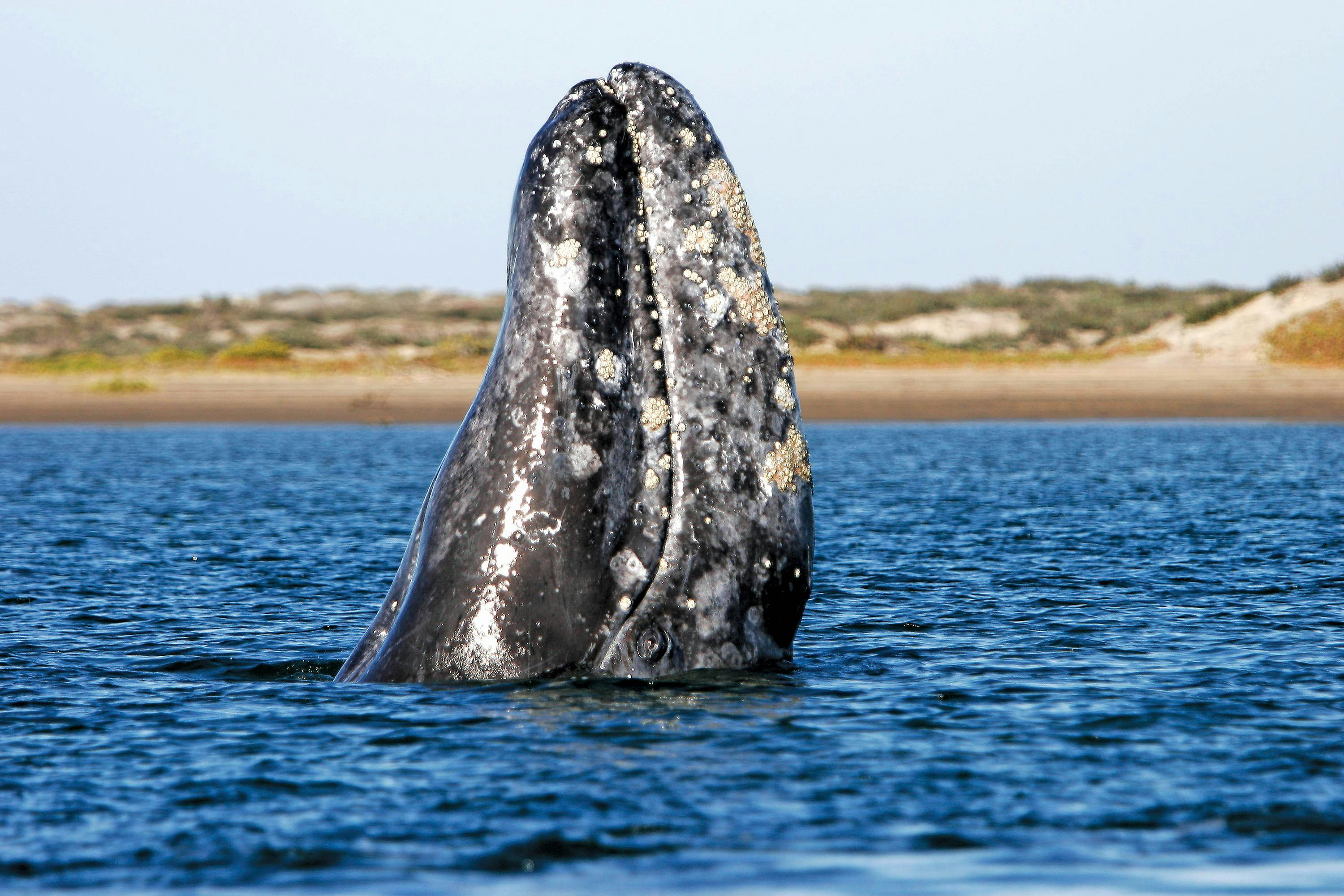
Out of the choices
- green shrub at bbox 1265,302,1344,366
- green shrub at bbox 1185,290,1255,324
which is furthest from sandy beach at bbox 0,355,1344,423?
green shrub at bbox 1185,290,1255,324

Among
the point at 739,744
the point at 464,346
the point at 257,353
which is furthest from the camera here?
the point at 464,346

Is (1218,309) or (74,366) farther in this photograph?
(1218,309)

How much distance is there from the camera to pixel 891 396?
33.8 meters

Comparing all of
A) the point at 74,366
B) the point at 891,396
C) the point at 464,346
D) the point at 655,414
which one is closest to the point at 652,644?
the point at 655,414

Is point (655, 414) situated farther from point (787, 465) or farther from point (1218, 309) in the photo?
point (1218, 309)

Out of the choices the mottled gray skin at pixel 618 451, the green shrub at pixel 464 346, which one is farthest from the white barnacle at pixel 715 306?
the green shrub at pixel 464 346

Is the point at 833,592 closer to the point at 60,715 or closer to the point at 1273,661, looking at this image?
the point at 1273,661

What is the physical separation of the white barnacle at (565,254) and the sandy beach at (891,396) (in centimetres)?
2716

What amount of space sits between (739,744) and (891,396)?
2906 cm

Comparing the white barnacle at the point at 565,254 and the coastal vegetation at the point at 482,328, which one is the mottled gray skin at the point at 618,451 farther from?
the coastal vegetation at the point at 482,328

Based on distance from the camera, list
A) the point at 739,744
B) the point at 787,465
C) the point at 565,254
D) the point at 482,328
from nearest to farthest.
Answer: the point at 739,744
the point at 565,254
the point at 787,465
the point at 482,328

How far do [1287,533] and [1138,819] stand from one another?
8.96m

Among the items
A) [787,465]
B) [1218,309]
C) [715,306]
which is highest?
[1218,309]

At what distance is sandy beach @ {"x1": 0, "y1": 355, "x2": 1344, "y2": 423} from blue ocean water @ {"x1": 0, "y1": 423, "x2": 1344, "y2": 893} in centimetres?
2102
